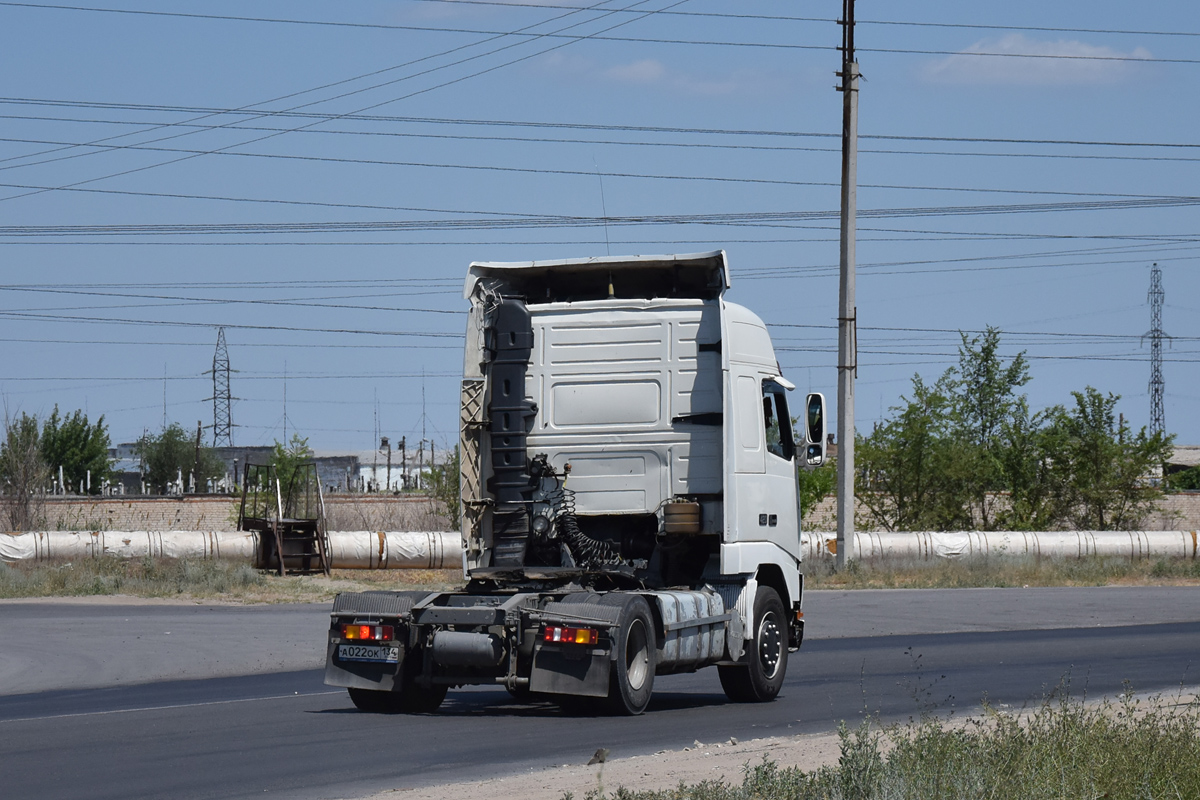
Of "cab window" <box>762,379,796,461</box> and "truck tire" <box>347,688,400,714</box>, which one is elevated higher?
"cab window" <box>762,379,796,461</box>

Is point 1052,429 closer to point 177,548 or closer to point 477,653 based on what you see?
point 177,548

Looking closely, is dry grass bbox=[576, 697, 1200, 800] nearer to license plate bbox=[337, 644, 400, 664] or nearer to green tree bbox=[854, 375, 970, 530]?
license plate bbox=[337, 644, 400, 664]

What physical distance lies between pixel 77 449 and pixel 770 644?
346 ft

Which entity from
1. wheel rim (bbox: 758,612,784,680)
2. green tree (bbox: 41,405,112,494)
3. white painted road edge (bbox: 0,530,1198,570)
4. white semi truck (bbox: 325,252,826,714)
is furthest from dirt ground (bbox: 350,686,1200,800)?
green tree (bbox: 41,405,112,494)

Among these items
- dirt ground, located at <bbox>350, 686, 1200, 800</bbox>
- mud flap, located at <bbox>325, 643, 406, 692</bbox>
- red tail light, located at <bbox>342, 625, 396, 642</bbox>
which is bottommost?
dirt ground, located at <bbox>350, 686, 1200, 800</bbox>

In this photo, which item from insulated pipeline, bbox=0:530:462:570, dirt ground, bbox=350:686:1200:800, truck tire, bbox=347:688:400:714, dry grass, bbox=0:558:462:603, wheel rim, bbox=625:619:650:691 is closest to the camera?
dirt ground, bbox=350:686:1200:800

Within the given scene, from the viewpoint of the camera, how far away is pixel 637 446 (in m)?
14.3

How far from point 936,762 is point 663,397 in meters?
6.60

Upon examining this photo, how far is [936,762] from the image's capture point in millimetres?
8141

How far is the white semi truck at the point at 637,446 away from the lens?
14008mm

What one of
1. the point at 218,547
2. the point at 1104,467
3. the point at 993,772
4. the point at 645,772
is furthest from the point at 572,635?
the point at 1104,467

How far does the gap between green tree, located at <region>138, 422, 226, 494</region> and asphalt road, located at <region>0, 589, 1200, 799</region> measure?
103 metres

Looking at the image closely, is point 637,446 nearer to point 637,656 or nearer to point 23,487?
point 637,656

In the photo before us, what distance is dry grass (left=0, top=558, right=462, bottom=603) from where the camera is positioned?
111 ft
